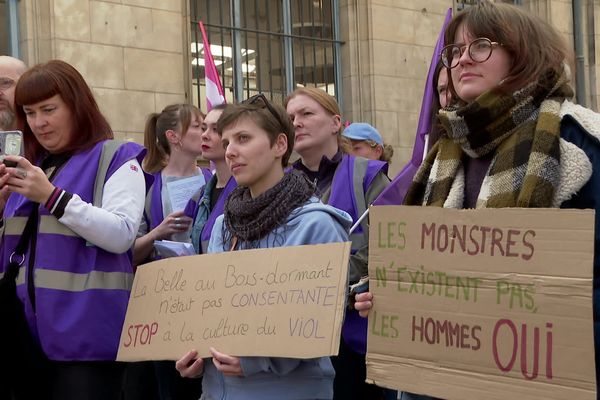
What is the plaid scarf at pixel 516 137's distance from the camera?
2.25 meters

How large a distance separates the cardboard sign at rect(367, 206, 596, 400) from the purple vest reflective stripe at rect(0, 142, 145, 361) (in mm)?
1164

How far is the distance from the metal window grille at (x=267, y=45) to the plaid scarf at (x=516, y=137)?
771 cm

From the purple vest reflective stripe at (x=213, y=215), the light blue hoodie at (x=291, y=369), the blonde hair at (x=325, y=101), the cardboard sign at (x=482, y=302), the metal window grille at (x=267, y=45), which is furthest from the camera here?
the metal window grille at (x=267, y=45)

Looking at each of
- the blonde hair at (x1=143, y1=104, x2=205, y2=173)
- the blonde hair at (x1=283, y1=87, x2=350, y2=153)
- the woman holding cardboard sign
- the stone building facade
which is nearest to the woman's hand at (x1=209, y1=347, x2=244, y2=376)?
the woman holding cardboard sign

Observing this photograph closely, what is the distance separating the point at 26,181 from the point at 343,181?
1.53m

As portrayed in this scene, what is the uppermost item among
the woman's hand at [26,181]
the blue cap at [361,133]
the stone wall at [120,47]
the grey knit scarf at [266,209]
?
the stone wall at [120,47]

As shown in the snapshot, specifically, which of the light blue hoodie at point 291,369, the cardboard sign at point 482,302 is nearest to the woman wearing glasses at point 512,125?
the cardboard sign at point 482,302

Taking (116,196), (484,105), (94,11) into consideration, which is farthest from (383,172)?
(94,11)

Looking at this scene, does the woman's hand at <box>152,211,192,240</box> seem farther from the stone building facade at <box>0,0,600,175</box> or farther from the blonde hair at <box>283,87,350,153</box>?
the stone building facade at <box>0,0,600,175</box>

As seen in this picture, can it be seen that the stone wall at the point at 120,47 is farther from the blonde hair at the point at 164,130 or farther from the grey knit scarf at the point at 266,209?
the grey knit scarf at the point at 266,209

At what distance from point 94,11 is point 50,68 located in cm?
555

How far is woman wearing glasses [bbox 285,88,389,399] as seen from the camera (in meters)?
3.77

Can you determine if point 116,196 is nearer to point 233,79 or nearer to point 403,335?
point 403,335

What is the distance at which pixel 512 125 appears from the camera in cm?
241
